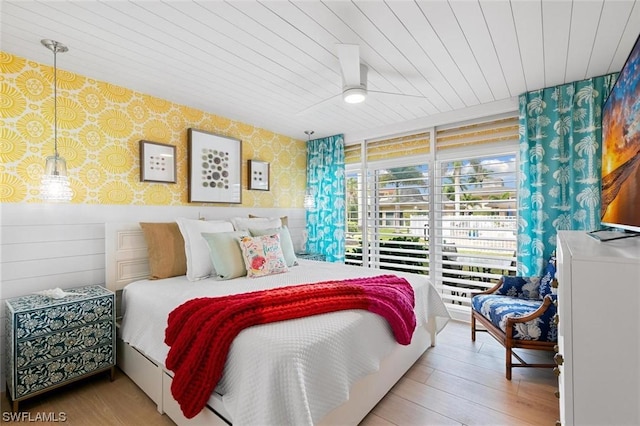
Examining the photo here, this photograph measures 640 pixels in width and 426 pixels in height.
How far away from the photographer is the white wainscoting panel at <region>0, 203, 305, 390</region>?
86.8 inches

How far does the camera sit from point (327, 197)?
4.46 meters

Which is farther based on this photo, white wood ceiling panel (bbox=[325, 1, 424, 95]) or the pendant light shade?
the pendant light shade

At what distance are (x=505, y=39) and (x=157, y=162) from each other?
3.07 m

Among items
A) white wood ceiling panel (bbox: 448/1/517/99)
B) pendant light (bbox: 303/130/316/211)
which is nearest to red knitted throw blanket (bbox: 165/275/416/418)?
white wood ceiling panel (bbox: 448/1/517/99)

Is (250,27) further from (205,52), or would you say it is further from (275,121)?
(275,121)

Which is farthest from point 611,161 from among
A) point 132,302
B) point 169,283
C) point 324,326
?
point 132,302

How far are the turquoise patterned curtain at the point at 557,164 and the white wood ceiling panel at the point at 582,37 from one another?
21cm

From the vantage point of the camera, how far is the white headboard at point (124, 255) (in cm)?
266

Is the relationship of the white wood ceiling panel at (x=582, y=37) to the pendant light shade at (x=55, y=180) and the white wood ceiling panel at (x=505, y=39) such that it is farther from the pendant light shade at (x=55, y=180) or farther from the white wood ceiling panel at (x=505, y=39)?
the pendant light shade at (x=55, y=180)

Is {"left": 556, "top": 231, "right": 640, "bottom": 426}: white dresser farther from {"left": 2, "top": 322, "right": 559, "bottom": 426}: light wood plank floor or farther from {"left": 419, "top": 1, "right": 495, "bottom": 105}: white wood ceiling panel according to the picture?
{"left": 419, "top": 1, "right": 495, "bottom": 105}: white wood ceiling panel

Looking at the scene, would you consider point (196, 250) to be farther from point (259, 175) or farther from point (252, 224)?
point (259, 175)

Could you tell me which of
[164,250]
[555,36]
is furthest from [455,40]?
[164,250]

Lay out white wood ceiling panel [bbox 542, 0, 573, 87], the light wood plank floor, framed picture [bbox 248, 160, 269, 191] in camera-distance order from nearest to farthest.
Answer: white wood ceiling panel [bbox 542, 0, 573, 87] < the light wood plank floor < framed picture [bbox 248, 160, 269, 191]

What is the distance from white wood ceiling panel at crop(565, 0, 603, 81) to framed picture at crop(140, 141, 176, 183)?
333 cm
